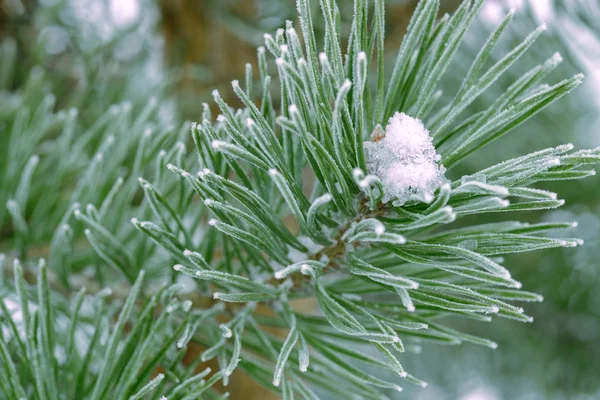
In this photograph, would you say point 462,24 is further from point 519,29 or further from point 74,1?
point 74,1

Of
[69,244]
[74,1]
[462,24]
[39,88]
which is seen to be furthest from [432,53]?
[74,1]

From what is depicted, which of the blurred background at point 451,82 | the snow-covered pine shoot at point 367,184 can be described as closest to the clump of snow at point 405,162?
the snow-covered pine shoot at point 367,184

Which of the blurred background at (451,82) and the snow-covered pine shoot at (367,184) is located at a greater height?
the blurred background at (451,82)

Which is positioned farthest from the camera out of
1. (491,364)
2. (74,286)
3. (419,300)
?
(491,364)

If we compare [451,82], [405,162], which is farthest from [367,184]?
[451,82]

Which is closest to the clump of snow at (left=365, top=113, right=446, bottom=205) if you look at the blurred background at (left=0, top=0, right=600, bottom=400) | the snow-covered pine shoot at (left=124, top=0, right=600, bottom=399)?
the snow-covered pine shoot at (left=124, top=0, right=600, bottom=399)

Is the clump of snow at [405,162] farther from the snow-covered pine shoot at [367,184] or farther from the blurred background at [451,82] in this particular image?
the blurred background at [451,82]
